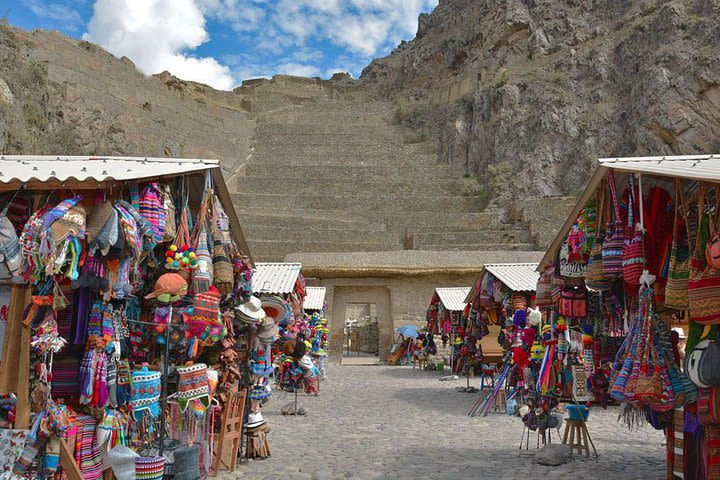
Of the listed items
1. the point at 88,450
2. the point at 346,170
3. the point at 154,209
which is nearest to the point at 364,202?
the point at 346,170

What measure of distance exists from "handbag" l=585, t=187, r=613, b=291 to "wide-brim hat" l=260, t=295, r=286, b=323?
381 centimetres

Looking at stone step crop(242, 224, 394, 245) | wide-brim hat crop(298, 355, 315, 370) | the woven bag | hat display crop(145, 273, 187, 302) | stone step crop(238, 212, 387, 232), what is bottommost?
wide-brim hat crop(298, 355, 315, 370)

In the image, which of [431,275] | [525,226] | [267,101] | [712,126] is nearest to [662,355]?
[431,275]

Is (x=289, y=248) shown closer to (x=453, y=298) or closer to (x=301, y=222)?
(x=301, y=222)

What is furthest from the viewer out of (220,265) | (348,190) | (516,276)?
(348,190)

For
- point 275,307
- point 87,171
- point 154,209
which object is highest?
point 87,171

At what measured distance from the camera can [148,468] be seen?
15.0 ft

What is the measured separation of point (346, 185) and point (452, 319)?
70.9 feet

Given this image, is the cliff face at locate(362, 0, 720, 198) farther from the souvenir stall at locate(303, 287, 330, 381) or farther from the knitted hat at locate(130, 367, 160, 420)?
the knitted hat at locate(130, 367, 160, 420)

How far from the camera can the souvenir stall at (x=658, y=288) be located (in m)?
3.95

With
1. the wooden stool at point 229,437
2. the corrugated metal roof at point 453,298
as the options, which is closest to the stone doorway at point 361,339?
the corrugated metal roof at point 453,298

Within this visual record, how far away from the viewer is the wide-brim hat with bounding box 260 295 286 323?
7.81 m

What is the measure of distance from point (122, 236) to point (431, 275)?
53.6ft

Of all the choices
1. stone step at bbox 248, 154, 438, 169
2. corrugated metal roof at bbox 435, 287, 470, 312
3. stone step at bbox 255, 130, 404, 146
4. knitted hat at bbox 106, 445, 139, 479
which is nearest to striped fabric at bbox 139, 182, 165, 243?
knitted hat at bbox 106, 445, 139, 479
